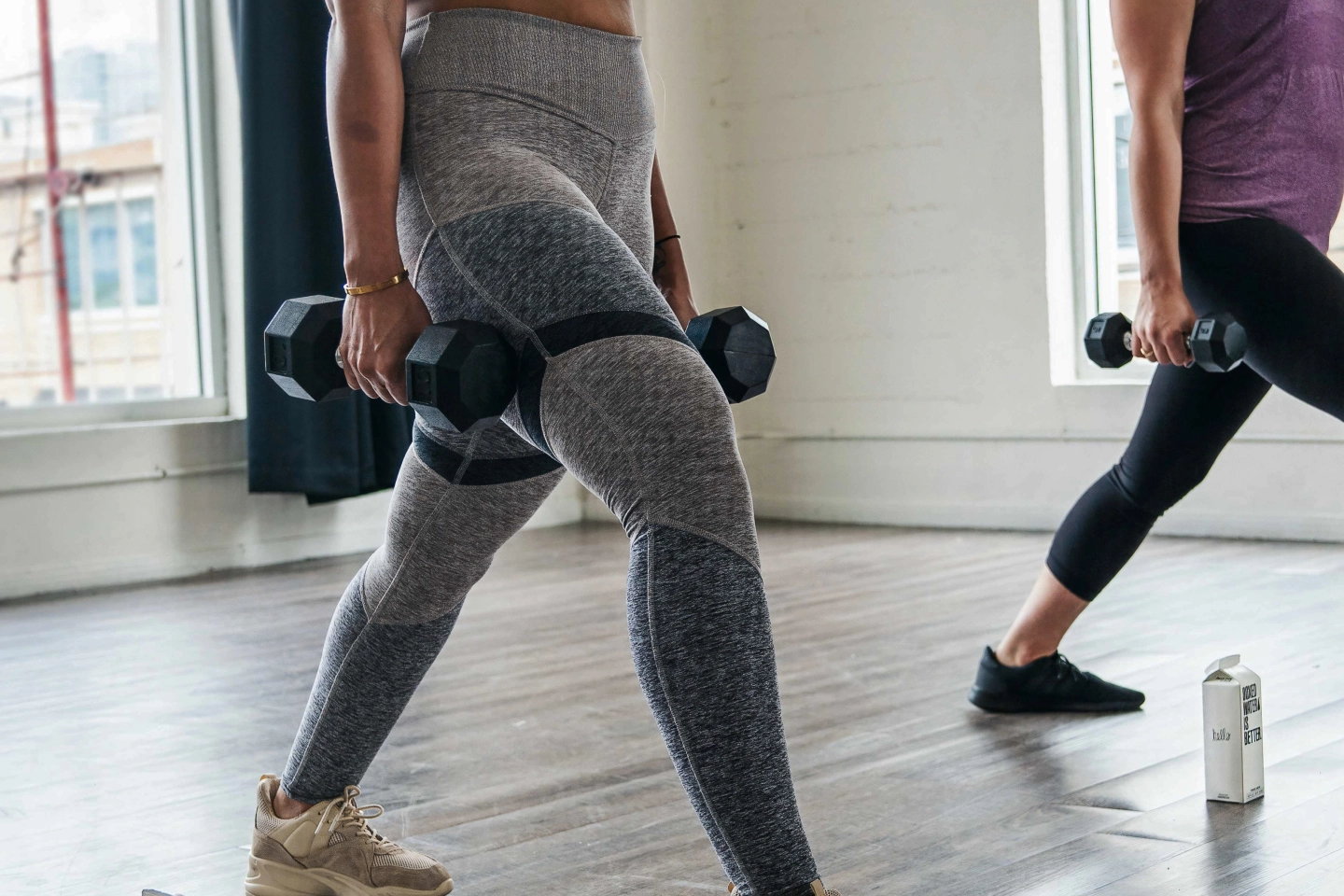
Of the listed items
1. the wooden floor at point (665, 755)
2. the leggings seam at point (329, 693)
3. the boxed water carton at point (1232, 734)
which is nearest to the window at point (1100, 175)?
the wooden floor at point (665, 755)

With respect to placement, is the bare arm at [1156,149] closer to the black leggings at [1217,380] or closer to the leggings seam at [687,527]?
the black leggings at [1217,380]

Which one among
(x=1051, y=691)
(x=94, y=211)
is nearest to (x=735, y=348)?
(x=1051, y=691)

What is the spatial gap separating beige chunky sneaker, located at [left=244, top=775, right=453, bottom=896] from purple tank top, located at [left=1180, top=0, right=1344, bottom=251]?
1.18 metres

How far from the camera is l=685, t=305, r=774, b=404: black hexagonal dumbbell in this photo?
3.82ft

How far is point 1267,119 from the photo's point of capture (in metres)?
1.70

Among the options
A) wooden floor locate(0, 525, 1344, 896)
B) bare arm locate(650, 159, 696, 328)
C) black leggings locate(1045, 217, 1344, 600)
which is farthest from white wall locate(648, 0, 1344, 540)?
bare arm locate(650, 159, 696, 328)

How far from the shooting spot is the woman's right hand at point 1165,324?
5.38 feet

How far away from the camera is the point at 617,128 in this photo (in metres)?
1.15

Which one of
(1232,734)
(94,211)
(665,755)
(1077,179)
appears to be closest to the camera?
(1232,734)

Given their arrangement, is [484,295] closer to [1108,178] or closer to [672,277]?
[672,277]

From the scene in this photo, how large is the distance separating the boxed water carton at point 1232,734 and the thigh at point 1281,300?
33cm

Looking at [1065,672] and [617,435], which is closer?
[617,435]

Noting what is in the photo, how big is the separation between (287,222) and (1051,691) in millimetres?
2674

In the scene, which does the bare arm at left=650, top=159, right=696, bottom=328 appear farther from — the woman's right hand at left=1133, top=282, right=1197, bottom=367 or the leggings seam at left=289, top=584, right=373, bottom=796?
the woman's right hand at left=1133, top=282, right=1197, bottom=367
